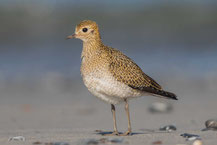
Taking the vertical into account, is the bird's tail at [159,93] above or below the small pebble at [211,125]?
above

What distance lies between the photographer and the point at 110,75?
6.77 metres

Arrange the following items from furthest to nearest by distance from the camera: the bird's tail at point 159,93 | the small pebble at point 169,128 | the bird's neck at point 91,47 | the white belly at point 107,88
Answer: the small pebble at point 169,128, the bird's neck at point 91,47, the bird's tail at point 159,93, the white belly at point 107,88

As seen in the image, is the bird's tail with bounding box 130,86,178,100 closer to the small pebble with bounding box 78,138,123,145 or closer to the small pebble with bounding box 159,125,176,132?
the small pebble with bounding box 159,125,176,132

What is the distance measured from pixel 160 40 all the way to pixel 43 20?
7.02m

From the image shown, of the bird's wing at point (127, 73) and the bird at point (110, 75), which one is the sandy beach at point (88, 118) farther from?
the bird's wing at point (127, 73)

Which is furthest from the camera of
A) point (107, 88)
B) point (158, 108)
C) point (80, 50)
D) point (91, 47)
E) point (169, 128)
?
point (80, 50)

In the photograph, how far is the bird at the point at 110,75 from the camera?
265 inches

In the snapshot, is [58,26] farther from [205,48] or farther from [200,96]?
[200,96]

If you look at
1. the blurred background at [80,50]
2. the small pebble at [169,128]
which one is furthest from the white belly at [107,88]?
the blurred background at [80,50]

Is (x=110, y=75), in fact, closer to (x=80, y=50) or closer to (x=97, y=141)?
(x=97, y=141)

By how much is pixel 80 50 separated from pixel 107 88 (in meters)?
10.8

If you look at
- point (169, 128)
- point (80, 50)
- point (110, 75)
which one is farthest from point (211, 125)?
point (80, 50)

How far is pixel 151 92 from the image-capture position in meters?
7.00

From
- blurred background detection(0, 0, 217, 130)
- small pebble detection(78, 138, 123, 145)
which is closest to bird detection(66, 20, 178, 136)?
small pebble detection(78, 138, 123, 145)
